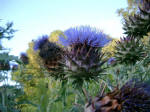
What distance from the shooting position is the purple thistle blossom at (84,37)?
1943 millimetres

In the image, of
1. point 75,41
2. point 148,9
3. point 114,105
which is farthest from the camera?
point 148,9

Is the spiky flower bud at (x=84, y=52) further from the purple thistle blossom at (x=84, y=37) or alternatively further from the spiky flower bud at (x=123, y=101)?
the spiky flower bud at (x=123, y=101)

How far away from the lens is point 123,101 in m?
1.06

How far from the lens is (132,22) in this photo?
9.06 ft

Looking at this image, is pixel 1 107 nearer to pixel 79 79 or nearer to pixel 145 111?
pixel 79 79

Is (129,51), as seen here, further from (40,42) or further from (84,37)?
(40,42)

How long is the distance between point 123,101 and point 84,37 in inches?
38.9

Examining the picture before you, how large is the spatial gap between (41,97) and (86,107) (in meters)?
0.58

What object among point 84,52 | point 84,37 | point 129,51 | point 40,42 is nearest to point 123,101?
point 84,52

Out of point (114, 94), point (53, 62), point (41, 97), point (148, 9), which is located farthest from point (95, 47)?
point (41, 97)

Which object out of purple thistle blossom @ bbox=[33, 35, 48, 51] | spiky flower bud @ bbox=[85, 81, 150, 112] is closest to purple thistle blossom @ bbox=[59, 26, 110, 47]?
spiky flower bud @ bbox=[85, 81, 150, 112]

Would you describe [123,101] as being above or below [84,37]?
below

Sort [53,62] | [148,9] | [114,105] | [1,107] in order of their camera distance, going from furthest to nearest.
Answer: [148,9] → [53,62] → [1,107] → [114,105]

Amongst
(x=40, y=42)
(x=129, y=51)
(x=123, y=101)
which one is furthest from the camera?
(x=40, y=42)
